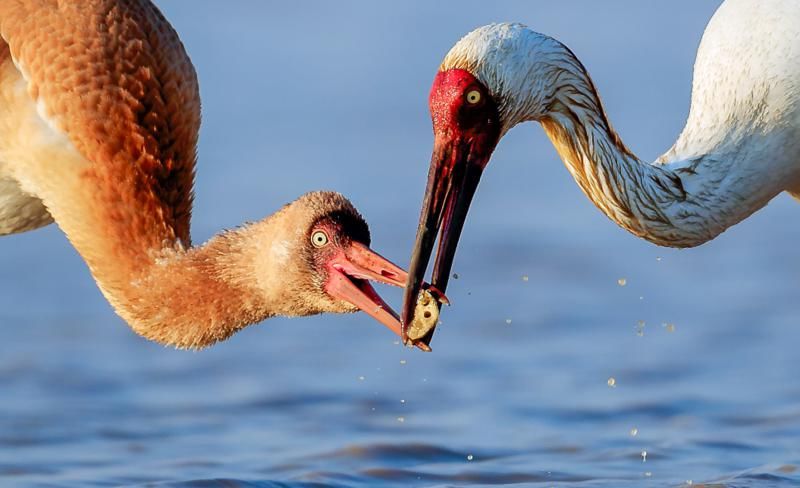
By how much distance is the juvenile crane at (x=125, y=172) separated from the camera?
7426 millimetres

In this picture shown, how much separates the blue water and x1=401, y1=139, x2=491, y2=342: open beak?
5.63 feet

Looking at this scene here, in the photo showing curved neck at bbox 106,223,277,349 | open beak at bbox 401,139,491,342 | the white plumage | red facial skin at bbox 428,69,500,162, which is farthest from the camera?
the white plumage

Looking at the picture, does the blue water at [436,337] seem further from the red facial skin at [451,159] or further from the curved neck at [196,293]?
the red facial skin at [451,159]

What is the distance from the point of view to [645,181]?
762 centimetres

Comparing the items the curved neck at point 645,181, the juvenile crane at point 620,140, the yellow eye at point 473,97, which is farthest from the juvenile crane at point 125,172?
the curved neck at point 645,181

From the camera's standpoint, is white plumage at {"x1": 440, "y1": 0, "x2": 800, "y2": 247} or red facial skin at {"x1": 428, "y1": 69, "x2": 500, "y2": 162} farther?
white plumage at {"x1": 440, "y1": 0, "x2": 800, "y2": 247}

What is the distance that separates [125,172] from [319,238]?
92cm

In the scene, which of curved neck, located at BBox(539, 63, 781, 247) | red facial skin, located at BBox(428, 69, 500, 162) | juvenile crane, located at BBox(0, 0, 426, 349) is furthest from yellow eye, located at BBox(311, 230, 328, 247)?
curved neck, located at BBox(539, 63, 781, 247)

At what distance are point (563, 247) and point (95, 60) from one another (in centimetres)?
493

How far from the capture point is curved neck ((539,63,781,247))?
754 cm

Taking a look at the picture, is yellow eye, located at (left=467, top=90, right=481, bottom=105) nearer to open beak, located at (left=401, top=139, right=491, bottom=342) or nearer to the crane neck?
open beak, located at (left=401, top=139, right=491, bottom=342)

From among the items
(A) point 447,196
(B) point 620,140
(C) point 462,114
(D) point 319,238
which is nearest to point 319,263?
(D) point 319,238

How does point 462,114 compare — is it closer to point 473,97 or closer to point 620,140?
point 473,97

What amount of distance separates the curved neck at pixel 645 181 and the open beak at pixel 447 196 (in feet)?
1.54
